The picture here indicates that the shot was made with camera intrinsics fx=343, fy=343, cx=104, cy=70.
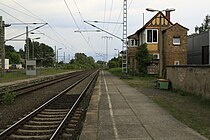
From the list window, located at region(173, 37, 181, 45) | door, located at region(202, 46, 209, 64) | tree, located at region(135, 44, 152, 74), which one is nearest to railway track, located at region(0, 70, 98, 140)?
tree, located at region(135, 44, 152, 74)

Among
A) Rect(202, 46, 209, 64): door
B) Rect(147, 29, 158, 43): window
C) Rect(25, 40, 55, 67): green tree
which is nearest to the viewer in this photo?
Rect(202, 46, 209, 64): door

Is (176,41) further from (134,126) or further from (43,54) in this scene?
(43,54)

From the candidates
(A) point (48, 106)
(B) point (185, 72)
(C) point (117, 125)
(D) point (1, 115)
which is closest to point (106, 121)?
(C) point (117, 125)

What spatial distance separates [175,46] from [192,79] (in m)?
24.4

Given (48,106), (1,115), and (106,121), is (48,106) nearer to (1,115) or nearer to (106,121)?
(1,115)

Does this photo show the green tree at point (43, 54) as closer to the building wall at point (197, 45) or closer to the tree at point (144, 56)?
the building wall at point (197, 45)

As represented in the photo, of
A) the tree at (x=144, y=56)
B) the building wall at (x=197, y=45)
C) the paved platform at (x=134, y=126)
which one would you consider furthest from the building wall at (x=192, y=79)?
the building wall at (x=197, y=45)

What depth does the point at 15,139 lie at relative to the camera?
876 cm

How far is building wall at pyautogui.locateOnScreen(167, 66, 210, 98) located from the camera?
1683 cm

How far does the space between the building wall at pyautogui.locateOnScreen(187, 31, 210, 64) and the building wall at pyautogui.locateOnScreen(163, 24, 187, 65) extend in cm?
235

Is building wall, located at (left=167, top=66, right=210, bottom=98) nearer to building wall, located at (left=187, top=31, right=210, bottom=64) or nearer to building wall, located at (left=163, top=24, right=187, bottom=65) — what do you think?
building wall, located at (left=163, top=24, right=187, bottom=65)

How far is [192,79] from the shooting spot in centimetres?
1947

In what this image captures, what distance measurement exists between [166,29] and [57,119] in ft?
110

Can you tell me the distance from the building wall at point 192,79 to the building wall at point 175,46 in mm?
18069
